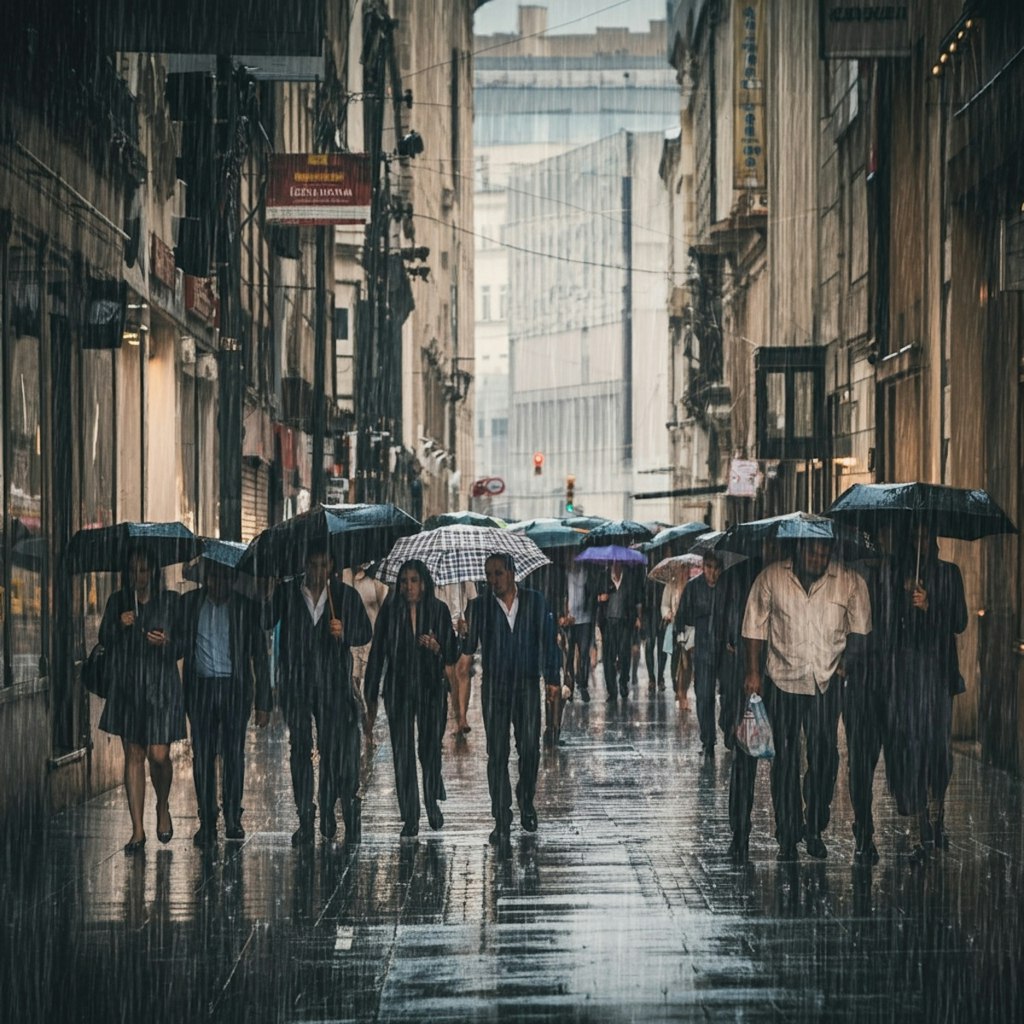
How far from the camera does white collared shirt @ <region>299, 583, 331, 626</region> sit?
39.3 feet

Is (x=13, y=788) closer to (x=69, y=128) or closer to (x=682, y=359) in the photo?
(x=69, y=128)

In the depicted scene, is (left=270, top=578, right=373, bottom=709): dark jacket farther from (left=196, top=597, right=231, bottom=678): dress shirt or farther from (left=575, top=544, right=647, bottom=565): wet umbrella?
(left=575, top=544, right=647, bottom=565): wet umbrella

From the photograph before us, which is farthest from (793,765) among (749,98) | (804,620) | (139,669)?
(749,98)

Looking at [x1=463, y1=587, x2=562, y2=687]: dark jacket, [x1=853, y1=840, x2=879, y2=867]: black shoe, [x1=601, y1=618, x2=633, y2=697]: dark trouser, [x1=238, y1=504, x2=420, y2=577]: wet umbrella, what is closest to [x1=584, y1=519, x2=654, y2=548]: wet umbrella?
[x1=601, y1=618, x2=633, y2=697]: dark trouser

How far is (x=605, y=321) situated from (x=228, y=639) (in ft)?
329

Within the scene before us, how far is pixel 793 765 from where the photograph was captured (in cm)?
1124

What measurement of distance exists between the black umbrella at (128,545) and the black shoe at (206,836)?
1.60m

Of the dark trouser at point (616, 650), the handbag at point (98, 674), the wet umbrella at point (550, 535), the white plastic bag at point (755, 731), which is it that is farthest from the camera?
the wet umbrella at point (550, 535)

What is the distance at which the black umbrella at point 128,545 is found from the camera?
11.9 metres

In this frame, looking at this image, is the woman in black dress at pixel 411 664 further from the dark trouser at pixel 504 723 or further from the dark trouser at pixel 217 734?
the dark trouser at pixel 217 734

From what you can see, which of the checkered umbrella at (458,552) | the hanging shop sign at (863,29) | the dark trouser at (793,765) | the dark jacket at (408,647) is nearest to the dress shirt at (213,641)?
the dark jacket at (408,647)

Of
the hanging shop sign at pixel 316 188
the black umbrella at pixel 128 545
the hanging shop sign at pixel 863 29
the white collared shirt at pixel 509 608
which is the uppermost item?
the hanging shop sign at pixel 863 29

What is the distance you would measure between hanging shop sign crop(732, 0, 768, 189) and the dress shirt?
31469 millimetres

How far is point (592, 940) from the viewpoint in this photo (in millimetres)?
8805
